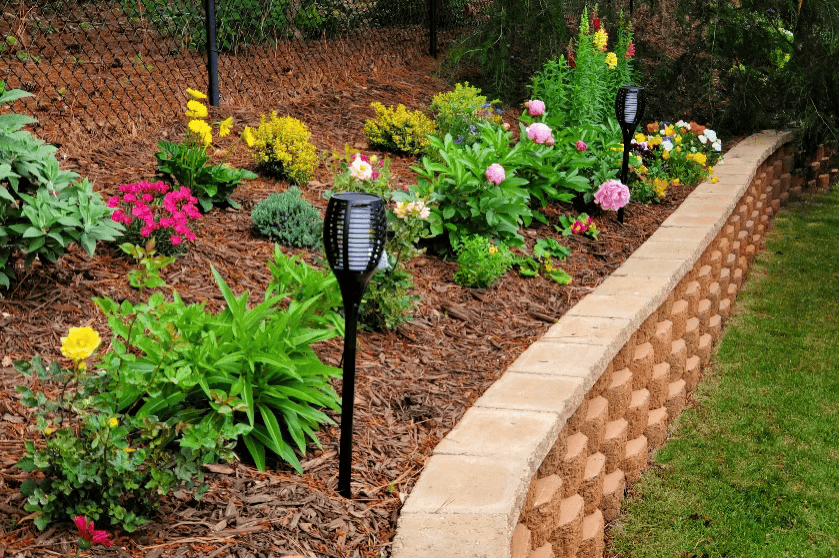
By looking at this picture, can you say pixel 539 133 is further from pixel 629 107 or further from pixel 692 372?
pixel 692 372

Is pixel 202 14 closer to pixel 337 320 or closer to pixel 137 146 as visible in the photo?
pixel 137 146

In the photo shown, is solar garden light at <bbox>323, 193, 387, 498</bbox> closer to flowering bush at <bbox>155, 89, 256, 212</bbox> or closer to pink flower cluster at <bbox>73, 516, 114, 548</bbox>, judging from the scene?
pink flower cluster at <bbox>73, 516, 114, 548</bbox>

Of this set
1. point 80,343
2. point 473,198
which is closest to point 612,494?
point 473,198

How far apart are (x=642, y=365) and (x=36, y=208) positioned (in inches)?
113

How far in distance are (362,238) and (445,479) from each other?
852 mm

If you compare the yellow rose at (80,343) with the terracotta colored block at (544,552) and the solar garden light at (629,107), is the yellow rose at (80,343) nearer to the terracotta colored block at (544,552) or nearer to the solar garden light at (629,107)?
the terracotta colored block at (544,552)

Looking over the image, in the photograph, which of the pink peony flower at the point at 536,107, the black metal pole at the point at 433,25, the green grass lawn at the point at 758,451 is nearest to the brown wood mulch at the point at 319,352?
the pink peony flower at the point at 536,107

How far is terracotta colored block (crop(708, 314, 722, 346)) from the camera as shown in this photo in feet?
19.4

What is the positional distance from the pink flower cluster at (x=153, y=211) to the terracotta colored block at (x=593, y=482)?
1959 mm

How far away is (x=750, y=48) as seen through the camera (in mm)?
8234

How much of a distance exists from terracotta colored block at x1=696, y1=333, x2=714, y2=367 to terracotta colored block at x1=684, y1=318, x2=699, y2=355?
3.9 inches

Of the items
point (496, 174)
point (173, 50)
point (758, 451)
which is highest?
point (173, 50)

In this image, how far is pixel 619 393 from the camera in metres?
4.21

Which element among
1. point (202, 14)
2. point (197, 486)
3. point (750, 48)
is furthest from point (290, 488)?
point (750, 48)
